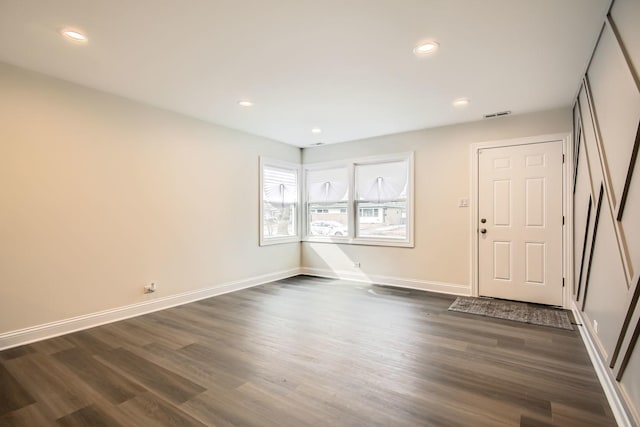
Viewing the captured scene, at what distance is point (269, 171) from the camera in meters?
5.62

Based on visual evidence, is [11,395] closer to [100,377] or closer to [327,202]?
[100,377]

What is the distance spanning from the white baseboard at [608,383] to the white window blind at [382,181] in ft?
9.66

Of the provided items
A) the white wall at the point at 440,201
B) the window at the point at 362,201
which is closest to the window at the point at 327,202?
the window at the point at 362,201

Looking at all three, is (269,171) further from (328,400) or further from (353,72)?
(328,400)

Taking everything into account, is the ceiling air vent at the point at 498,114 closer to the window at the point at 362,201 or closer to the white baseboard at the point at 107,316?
the window at the point at 362,201

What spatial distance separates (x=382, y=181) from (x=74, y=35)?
13.9 feet

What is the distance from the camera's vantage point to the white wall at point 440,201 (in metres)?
4.45

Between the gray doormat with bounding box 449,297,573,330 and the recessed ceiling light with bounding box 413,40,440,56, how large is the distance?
9.51 ft

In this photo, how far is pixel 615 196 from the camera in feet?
6.68

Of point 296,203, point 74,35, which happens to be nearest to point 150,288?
point 74,35

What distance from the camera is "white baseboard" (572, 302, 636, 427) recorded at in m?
1.78

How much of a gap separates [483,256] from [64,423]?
4613 millimetres

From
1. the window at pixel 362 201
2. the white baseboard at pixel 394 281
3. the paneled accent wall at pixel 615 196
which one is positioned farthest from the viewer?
the window at pixel 362 201

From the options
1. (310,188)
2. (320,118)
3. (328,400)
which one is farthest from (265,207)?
(328,400)
